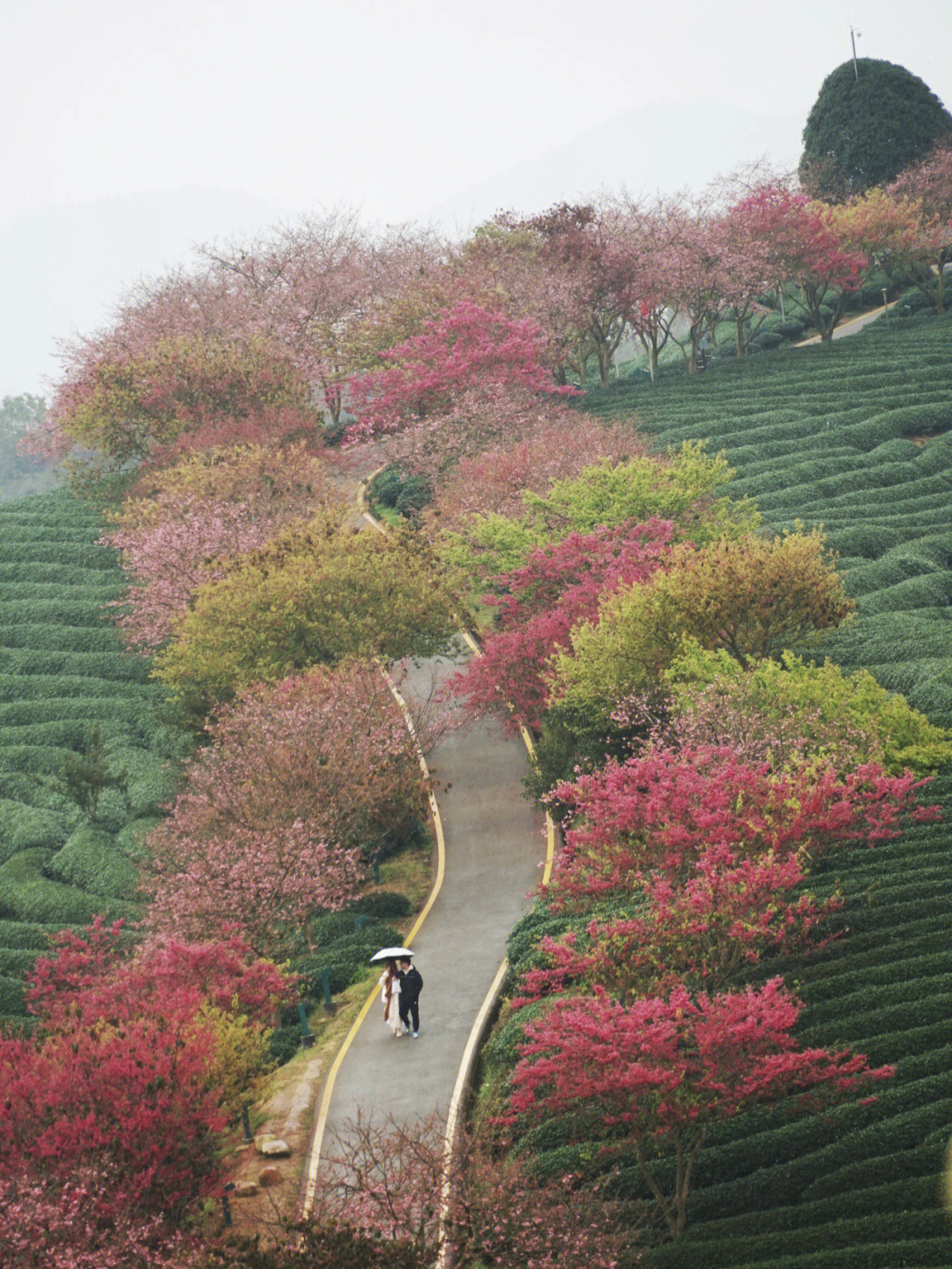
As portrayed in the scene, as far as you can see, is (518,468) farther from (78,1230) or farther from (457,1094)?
(78,1230)

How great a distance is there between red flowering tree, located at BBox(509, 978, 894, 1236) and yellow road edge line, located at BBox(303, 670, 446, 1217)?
2.92 metres

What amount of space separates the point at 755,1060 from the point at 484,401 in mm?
32871

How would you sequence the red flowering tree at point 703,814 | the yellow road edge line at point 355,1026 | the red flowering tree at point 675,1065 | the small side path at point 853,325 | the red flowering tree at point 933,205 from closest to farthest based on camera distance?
the red flowering tree at point 675,1065 → the yellow road edge line at point 355,1026 → the red flowering tree at point 703,814 → the red flowering tree at point 933,205 → the small side path at point 853,325

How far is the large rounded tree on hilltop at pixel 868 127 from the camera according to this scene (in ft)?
214

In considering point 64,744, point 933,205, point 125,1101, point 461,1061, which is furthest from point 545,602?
point 933,205

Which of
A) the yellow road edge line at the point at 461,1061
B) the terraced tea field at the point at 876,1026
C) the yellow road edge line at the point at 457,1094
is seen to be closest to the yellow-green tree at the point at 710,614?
the terraced tea field at the point at 876,1026

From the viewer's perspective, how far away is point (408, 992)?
19.1 m

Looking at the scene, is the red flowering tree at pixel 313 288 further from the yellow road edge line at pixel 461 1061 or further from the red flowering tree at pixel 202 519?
the yellow road edge line at pixel 461 1061

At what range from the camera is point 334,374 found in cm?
5325

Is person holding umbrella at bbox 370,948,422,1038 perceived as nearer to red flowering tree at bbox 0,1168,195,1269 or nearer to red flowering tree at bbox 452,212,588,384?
red flowering tree at bbox 0,1168,195,1269

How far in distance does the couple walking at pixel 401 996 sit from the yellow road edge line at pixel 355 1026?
0.79m

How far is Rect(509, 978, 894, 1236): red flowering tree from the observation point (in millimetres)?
12984

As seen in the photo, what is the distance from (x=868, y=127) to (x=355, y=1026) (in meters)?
59.5

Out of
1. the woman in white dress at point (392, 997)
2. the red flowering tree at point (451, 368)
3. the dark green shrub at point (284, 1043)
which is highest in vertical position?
the red flowering tree at point (451, 368)
